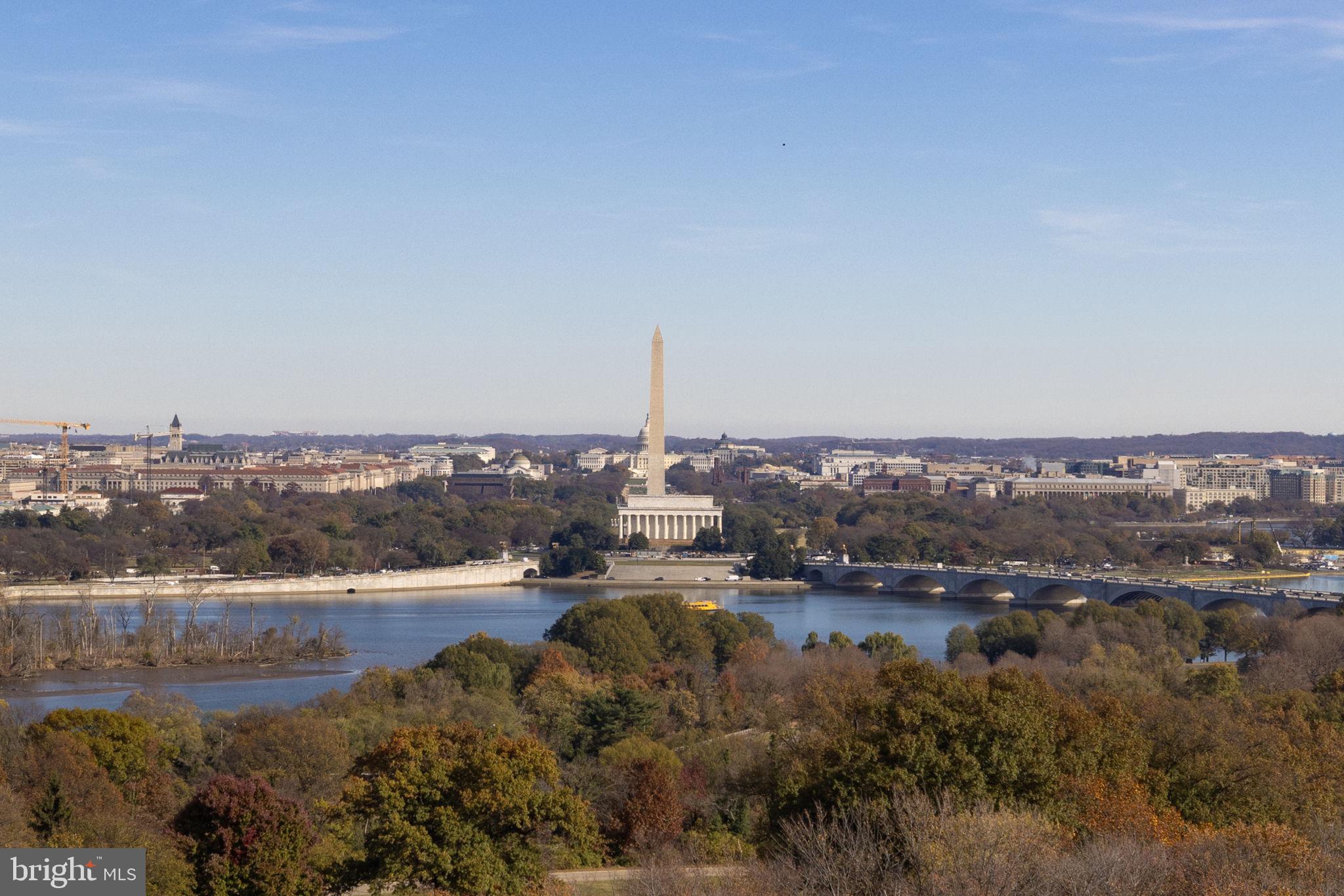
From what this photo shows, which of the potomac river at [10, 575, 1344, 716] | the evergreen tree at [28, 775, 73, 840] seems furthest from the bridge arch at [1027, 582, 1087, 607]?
the evergreen tree at [28, 775, 73, 840]

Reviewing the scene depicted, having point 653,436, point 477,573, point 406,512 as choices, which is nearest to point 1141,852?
point 477,573

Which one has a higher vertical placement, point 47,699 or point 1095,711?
point 1095,711

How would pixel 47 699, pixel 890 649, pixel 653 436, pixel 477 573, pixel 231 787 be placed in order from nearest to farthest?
1. pixel 231 787
2. pixel 47 699
3. pixel 890 649
4. pixel 477 573
5. pixel 653 436

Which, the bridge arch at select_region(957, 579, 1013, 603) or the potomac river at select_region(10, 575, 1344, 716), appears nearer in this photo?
the potomac river at select_region(10, 575, 1344, 716)

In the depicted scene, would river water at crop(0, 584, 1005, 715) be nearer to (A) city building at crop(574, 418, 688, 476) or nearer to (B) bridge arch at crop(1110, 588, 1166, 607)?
(B) bridge arch at crop(1110, 588, 1166, 607)

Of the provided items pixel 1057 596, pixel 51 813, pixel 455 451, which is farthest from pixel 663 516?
pixel 455 451

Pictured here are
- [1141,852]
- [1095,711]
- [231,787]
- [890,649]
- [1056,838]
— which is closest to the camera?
[1141,852]

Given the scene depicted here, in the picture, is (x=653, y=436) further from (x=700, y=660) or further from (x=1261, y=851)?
(x=1261, y=851)

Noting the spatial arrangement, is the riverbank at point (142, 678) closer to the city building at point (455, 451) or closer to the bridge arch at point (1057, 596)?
the bridge arch at point (1057, 596)
